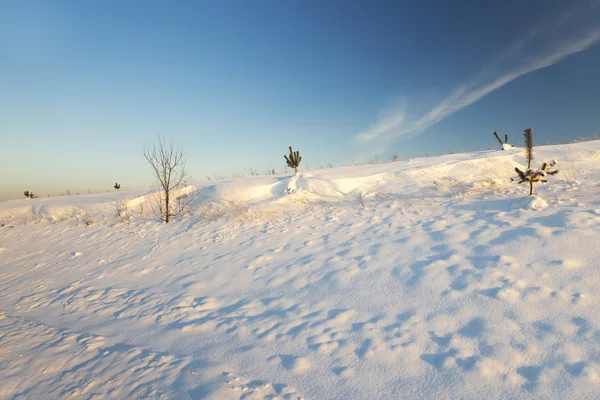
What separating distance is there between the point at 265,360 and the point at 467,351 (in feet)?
5.18

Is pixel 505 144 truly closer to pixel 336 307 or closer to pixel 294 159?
pixel 294 159

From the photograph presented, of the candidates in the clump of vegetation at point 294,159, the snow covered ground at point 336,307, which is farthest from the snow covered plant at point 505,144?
the clump of vegetation at point 294,159

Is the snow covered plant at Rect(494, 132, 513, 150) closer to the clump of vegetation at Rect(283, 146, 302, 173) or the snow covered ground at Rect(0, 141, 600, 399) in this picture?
the snow covered ground at Rect(0, 141, 600, 399)

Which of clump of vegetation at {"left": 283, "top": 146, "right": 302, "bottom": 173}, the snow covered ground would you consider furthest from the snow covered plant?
clump of vegetation at {"left": 283, "top": 146, "right": 302, "bottom": 173}

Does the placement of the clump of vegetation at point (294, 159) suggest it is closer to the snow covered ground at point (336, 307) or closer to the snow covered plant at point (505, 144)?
the snow covered ground at point (336, 307)

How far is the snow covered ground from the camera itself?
1.97 metres

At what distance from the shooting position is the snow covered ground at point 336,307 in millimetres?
1967

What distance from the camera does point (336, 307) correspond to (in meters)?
2.88

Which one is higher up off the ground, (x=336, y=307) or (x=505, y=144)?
(x=505, y=144)

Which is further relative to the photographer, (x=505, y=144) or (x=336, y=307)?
(x=505, y=144)

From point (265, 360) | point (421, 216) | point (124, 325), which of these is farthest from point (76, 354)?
point (421, 216)

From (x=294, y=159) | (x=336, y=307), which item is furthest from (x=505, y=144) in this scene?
(x=336, y=307)

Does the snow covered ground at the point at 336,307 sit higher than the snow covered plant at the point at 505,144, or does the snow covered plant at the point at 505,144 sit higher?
the snow covered plant at the point at 505,144

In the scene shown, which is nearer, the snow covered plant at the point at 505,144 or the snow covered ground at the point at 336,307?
the snow covered ground at the point at 336,307
